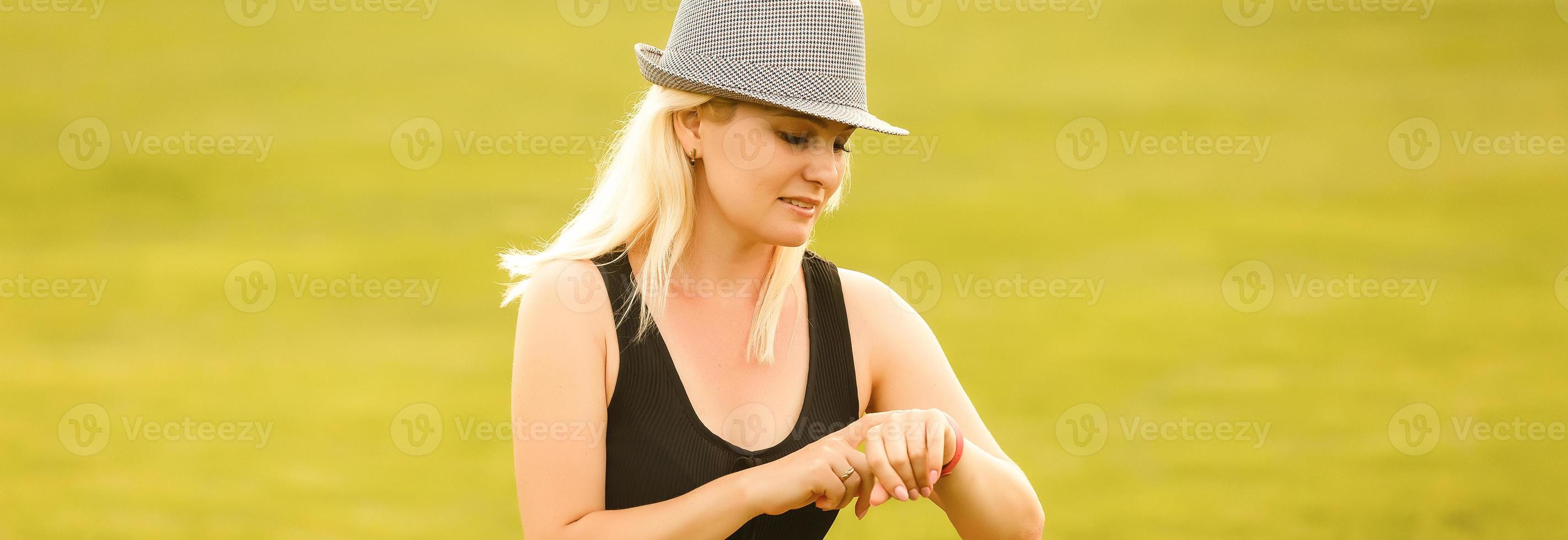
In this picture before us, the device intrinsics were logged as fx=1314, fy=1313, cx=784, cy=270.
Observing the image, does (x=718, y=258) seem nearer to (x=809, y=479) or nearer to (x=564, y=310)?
(x=564, y=310)

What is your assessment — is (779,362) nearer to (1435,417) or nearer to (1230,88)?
(1435,417)

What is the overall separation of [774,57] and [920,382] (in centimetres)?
50

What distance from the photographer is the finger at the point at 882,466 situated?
152cm

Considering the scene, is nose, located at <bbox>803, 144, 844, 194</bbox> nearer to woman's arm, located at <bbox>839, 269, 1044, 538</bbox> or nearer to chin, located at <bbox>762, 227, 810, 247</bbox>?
chin, located at <bbox>762, 227, 810, 247</bbox>

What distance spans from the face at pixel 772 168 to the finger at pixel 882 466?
11.2 inches

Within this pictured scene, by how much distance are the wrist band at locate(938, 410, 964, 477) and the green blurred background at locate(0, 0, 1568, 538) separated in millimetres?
2993

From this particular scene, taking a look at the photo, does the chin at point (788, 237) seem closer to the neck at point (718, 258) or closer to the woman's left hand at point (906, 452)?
the neck at point (718, 258)

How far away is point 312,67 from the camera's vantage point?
7543 mm

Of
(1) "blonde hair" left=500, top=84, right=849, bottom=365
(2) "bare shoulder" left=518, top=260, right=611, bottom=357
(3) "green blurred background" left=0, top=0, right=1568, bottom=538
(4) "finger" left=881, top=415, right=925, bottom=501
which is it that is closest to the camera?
(4) "finger" left=881, top=415, right=925, bottom=501

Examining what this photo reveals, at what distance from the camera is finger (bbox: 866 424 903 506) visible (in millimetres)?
1519

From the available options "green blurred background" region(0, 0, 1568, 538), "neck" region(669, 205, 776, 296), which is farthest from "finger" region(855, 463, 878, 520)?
"green blurred background" region(0, 0, 1568, 538)

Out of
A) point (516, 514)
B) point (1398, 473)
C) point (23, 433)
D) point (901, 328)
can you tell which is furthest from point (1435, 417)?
point (23, 433)

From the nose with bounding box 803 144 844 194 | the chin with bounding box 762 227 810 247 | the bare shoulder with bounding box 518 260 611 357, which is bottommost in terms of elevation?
the bare shoulder with bounding box 518 260 611 357

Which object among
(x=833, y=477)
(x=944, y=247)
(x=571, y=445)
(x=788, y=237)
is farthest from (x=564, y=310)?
(x=944, y=247)
